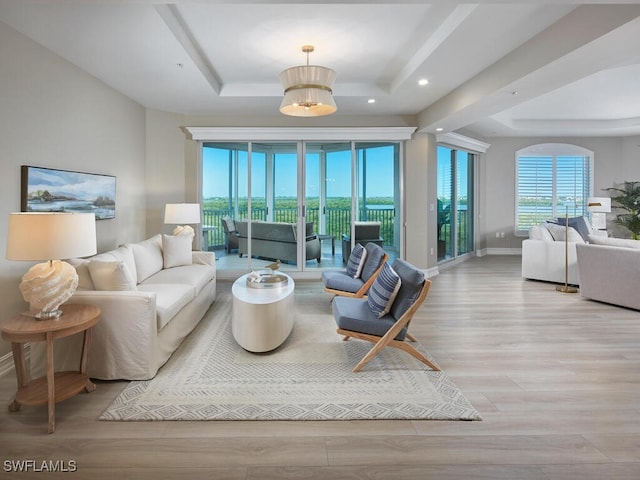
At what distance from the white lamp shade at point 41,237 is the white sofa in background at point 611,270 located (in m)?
5.87

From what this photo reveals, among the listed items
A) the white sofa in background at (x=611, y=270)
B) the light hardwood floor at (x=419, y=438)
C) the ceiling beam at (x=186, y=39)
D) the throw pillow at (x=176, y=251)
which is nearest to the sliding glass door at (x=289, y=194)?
the throw pillow at (x=176, y=251)

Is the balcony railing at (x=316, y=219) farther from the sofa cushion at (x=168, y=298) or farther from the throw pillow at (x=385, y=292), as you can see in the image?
the throw pillow at (x=385, y=292)

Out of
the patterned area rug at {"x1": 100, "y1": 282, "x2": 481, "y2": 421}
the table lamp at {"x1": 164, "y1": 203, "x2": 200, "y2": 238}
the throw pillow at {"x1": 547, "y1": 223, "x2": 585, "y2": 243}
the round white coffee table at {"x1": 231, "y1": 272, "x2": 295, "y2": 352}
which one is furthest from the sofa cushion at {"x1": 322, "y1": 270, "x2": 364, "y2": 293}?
the throw pillow at {"x1": 547, "y1": 223, "x2": 585, "y2": 243}

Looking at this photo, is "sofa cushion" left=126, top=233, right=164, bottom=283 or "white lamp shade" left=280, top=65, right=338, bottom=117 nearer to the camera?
"white lamp shade" left=280, top=65, right=338, bottom=117

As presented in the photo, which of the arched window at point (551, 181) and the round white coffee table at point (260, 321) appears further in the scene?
the arched window at point (551, 181)

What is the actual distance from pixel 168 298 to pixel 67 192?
5.83ft

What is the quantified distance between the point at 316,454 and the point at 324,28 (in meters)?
3.61

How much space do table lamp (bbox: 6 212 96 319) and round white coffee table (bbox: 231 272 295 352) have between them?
50.5 inches

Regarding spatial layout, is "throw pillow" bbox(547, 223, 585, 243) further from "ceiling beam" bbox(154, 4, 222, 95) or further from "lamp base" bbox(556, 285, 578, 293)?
"ceiling beam" bbox(154, 4, 222, 95)

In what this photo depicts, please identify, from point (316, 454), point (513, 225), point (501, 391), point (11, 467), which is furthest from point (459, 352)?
point (513, 225)

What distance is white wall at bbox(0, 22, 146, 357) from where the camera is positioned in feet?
10.5

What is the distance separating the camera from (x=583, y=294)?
17.3 ft

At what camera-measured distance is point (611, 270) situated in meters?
4.89

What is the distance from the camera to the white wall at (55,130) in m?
3.20
